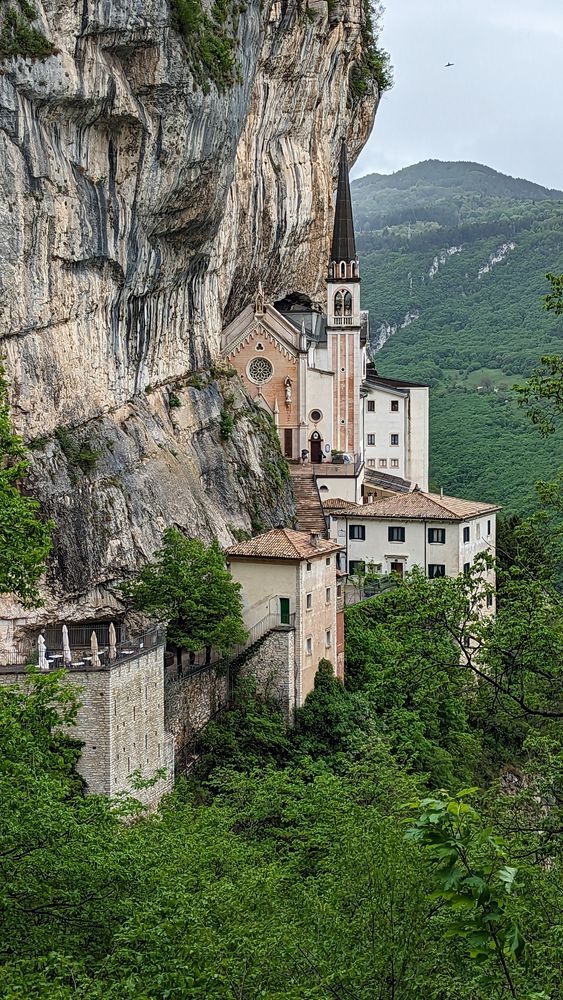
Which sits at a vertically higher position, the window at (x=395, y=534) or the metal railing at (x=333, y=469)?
the metal railing at (x=333, y=469)

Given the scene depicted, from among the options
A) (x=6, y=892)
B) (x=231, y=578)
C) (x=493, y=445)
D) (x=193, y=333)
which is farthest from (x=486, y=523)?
(x=6, y=892)

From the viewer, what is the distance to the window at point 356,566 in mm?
53781

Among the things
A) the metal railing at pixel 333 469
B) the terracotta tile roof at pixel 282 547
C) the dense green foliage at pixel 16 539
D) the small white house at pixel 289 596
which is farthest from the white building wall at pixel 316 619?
the metal railing at pixel 333 469

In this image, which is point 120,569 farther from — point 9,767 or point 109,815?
point 9,767

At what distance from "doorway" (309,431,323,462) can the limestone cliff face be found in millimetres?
13378

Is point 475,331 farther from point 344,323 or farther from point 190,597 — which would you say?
point 190,597

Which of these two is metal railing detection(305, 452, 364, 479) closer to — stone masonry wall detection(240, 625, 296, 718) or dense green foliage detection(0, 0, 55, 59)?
stone masonry wall detection(240, 625, 296, 718)

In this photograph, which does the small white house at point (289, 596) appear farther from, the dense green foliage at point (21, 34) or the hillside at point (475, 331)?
the hillside at point (475, 331)

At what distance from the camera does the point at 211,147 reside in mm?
40438

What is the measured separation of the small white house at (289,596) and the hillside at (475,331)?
27520mm

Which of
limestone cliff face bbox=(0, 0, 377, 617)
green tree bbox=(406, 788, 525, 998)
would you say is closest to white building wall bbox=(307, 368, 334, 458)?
limestone cliff face bbox=(0, 0, 377, 617)

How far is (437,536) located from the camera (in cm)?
5288

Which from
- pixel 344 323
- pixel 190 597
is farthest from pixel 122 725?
pixel 344 323

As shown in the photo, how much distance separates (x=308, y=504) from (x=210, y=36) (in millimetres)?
20293
